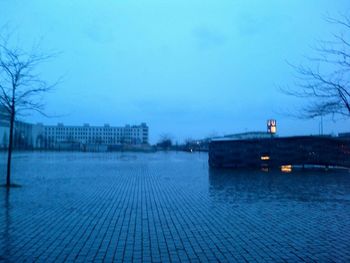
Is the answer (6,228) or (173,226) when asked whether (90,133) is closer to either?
(6,228)

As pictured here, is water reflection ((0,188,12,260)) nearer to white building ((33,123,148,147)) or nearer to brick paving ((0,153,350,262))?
brick paving ((0,153,350,262))

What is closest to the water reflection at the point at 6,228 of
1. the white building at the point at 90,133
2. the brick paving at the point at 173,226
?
the brick paving at the point at 173,226

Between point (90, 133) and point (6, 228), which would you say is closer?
point (6, 228)

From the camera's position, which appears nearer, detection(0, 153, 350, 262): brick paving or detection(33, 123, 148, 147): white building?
detection(0, 153, 350, 262): brick paving

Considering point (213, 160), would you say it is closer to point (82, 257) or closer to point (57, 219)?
point (57, 219)

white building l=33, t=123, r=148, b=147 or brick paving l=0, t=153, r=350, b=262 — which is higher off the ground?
white building l=33, t=123, r=148, b=147

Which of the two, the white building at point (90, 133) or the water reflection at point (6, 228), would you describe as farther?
the white building at point (90, 133)

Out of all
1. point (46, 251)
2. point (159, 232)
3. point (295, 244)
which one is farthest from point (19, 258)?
point (295, 244)

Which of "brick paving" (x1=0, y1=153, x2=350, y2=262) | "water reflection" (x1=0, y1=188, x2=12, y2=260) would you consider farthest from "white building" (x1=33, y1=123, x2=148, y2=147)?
"water reflection" (x1=0, y1=188, x2=12, y2=260)

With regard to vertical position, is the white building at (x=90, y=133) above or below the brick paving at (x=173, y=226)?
above

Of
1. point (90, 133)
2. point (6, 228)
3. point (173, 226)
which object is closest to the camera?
point (6, 228)

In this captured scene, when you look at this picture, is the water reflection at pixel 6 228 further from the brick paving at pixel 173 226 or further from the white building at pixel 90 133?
the white building at pixel 90 133

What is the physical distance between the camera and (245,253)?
23.8ft

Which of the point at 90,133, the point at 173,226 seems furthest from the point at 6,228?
the point at 90,133
